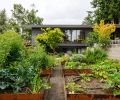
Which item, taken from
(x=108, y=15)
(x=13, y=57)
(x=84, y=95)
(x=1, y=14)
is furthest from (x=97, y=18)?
(x=84, y=95)

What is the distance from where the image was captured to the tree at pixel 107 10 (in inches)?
1828

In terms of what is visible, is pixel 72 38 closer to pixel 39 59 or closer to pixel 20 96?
pixel 39 59

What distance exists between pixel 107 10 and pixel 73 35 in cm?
708

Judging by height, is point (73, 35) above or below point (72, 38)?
above

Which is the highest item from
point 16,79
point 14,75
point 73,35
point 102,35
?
point 73,35

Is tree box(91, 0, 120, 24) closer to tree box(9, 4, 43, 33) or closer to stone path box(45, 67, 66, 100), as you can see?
tree box(9, 4, 43, 33)

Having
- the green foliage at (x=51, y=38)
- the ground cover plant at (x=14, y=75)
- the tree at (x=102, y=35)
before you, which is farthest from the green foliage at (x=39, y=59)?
the tree at (x=102, y=35)

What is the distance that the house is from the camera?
139 feet

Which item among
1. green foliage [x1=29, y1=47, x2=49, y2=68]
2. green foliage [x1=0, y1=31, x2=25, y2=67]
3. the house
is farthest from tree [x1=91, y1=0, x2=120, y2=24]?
green foliage [x1=0, y1=31, x2=25, y2=67]

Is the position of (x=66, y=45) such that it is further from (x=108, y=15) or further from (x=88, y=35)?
(x=108, y=15)

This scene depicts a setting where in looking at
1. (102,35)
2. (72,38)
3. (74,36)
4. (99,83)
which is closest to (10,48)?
(99,83)

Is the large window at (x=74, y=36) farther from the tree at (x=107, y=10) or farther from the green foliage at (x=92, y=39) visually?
the tree at (x=107, y=10)

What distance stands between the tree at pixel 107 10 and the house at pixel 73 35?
3.74 m

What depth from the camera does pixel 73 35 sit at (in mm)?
43812
